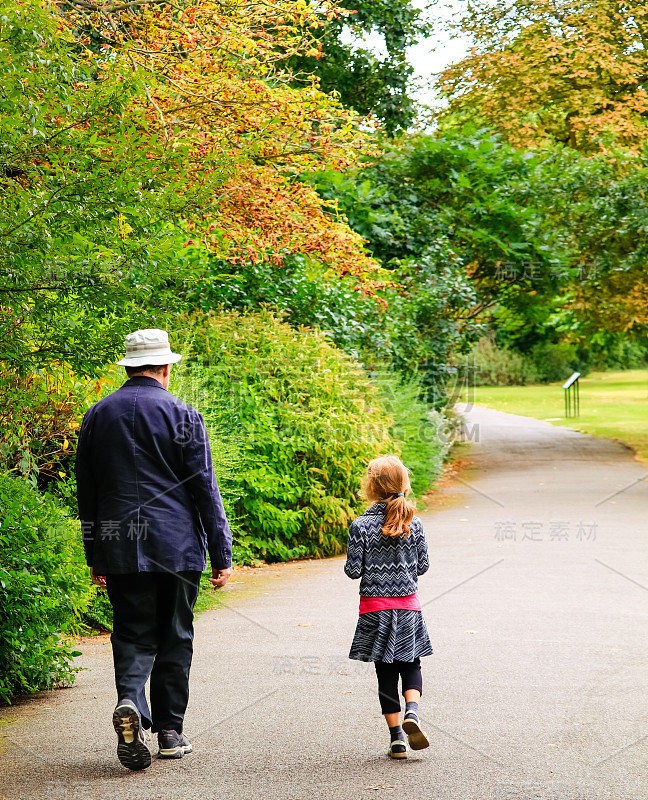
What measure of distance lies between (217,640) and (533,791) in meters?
3.22

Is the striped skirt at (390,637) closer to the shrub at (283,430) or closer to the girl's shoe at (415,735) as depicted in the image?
the girl's shoe at (415,735)

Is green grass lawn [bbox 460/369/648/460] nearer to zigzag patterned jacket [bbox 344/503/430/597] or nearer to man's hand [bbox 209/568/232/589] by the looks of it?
zigzag patterned jacket [bbox 344/503/430/597]

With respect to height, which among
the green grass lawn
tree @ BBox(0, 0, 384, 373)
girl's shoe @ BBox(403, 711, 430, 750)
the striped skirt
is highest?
tree @ BBox(0, 0, 384, 373)

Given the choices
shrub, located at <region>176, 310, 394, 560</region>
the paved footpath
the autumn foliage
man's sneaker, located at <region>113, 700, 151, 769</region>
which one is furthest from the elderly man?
shrub, located at <region>176, 310, 394, 560</region>

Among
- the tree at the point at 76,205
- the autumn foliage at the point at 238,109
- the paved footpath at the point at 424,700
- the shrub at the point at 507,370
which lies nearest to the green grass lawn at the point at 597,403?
the shrub at the point at 507,370

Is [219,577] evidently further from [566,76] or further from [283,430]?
[566,76]

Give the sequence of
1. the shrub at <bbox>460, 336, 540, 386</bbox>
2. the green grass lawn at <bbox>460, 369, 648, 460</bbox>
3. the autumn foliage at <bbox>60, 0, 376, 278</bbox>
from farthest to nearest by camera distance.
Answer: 1. the shrub at <bbox>460, 336, 540, 386</bbox>
2. the green grass lawn at <bbox>460, 369, 648, 460</bbox>
3. the autumn foliage at <bbox>60, 0, 376, 278</bbox>

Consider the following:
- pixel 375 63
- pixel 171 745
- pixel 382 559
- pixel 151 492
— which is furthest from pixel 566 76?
pixel 171 745

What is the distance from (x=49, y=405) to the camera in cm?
686

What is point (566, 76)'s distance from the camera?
2003 centimetres

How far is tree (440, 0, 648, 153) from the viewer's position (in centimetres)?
1989

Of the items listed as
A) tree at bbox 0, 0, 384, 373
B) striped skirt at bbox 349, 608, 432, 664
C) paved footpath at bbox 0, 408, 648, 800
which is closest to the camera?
paved footpath at bbox 0, 408, 648, 800

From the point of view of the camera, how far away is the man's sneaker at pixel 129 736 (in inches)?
157

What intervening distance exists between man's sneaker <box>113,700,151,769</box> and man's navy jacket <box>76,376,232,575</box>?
22.3 inches
